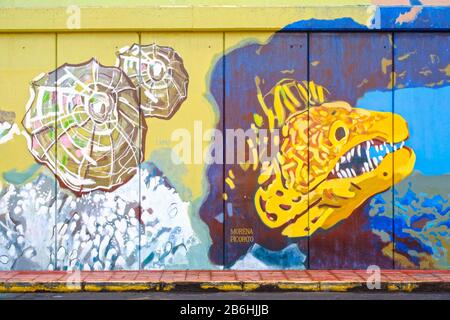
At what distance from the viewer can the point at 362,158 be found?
12172 mm

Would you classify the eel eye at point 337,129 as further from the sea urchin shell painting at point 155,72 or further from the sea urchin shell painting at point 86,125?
the sea urchin shell painting at point 86,125

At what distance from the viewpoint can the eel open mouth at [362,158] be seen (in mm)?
12164

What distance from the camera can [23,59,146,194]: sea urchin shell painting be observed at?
1221cm

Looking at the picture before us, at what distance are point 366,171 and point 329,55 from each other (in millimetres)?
1693

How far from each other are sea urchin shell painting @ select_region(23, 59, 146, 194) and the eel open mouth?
9.14 feet

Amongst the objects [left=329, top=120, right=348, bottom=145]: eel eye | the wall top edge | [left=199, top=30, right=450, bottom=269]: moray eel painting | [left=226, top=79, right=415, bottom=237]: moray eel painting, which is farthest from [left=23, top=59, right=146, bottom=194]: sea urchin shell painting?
[left=329, top=120, right=348, bottom=145]: eel eye

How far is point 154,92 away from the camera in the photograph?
12.2m

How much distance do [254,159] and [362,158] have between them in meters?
1.50

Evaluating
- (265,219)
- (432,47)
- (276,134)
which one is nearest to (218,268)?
(265,219)

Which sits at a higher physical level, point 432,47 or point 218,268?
point 432,47

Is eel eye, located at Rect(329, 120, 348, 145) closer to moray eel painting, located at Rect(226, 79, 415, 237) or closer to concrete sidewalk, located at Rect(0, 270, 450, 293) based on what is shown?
moray eel painting, located at Rect(226, 79, 415, 237)

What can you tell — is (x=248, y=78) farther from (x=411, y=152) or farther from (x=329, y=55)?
(x=411, y=152)

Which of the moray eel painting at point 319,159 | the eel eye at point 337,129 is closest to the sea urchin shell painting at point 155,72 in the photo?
the moray eel painting at point 319,159
